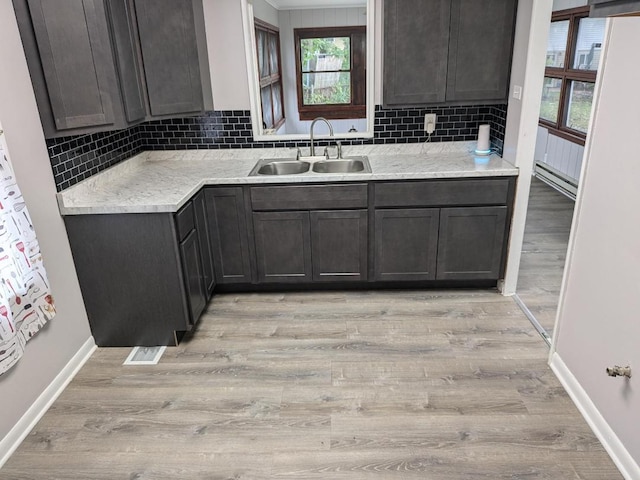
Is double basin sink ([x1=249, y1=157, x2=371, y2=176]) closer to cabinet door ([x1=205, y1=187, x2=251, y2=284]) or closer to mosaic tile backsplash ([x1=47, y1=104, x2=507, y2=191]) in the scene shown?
mosaic tile backsplash ([x1=47, y1=104, x2=507, y2=191])

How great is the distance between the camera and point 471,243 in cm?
296

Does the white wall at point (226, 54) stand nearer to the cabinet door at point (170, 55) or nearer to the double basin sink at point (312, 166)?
the cabinet door at point (170, 55)

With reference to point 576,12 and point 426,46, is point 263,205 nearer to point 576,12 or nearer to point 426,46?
point 426,46

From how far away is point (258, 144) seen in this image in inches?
133

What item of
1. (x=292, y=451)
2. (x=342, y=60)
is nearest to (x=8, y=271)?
(x=292, y=451)

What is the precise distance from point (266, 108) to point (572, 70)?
3736mm

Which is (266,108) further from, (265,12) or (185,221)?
(185,221)

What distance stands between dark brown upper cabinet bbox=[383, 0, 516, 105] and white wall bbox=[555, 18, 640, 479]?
1048 mm

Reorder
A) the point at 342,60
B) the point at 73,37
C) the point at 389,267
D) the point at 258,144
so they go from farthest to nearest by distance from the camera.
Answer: the point at 342,60 → the point at 258,144 → the point at 389,267 → the point at 73,37

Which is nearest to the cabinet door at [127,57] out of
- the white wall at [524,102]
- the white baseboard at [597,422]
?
the white wall at [524,102]

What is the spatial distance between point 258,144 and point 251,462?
2223 millimetres

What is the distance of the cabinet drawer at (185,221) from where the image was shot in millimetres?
2447

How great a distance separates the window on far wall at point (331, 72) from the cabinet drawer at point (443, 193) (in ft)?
2.97

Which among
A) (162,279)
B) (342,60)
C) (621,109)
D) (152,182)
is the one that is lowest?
(162,279)
